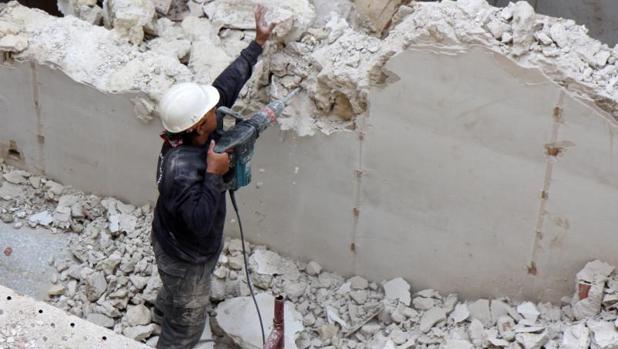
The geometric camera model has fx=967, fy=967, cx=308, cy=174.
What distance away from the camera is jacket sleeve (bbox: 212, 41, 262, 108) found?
14.9ft

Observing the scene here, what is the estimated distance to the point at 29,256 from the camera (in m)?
5.45

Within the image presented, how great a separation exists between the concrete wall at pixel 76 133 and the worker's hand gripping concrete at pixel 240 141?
41.6 inches

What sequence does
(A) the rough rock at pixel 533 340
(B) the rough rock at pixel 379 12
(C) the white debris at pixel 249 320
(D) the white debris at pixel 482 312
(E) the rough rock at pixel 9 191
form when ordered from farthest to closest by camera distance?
(E) the rough rock at pixel 9 191, (B) the rough rock at pixel 379 12, (C) the white debris at pixel 249 320, (D) the white debris at pixel 482 312, (A) the rough rock at pixel 533 340

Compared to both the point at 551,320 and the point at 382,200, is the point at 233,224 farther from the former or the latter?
the point at 551,320

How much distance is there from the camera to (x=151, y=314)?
201 inches

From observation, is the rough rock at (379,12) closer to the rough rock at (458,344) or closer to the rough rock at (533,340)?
the rough rock at (458,344)

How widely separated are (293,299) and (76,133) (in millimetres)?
1597

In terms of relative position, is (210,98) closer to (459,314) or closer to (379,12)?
(379,12)

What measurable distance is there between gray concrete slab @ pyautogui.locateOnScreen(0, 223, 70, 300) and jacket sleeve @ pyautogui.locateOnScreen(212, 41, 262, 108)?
1533mm

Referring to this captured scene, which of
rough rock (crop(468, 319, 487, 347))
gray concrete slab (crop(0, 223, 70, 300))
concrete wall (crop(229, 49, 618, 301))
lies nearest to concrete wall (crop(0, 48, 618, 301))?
concrete wall (crop(229, 49, 618, 301))

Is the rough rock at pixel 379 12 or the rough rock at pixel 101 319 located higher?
the rough rock at pixel 379 12

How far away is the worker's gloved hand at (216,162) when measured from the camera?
4.08m

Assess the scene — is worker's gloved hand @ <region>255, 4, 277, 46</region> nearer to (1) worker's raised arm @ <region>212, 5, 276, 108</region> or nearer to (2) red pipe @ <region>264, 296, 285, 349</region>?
(1) worker's raised arm @ <region>212, 5, 276, 108</region>

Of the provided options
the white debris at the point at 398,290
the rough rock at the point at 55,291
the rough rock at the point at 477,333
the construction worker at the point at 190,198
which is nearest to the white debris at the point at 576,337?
the rough rock at the point at 477,333
